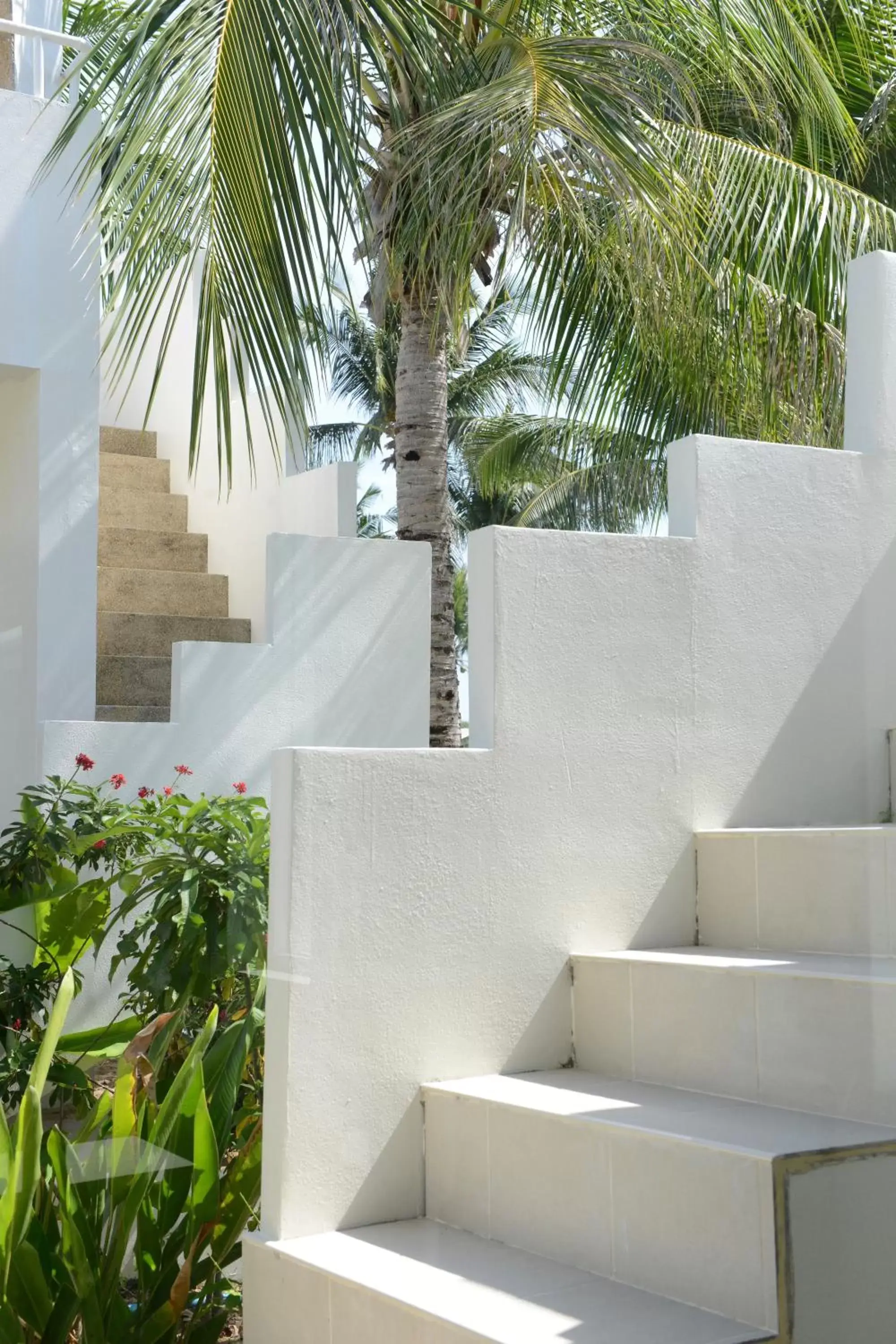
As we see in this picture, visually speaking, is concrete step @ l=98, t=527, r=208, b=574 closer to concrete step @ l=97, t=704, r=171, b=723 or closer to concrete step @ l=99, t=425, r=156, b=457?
concrete step @ l=99, t=425, r=156, b=457

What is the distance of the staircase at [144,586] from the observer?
2.87 meters

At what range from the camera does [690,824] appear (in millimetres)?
3312

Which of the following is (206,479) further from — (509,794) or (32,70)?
(32,70)

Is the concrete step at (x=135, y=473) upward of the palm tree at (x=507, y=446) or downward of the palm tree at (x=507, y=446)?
downward

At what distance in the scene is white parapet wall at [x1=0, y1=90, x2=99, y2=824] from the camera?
10.1ft

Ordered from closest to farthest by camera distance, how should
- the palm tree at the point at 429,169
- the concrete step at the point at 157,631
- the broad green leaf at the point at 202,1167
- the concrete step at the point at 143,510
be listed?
the broad green leaf at the point at 202,1167
the concrete step at the point at 157,631
the palm tree at the point at 429,169
the concrete step at the point at 143,510

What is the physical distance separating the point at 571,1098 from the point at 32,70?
268 centimetres

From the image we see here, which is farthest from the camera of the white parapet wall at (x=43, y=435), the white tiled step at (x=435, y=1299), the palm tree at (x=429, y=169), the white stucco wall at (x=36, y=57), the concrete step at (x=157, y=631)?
the white stucco wall at (x=36, y=57)

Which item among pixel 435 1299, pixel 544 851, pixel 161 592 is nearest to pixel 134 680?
pixel 161 592

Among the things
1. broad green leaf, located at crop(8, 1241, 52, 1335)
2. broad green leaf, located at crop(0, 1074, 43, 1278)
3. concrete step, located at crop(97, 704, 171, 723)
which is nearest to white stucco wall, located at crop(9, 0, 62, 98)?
concrete step, located at crop(97, 704, 171, 723)

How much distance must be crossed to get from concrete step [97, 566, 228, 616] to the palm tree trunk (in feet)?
6.27

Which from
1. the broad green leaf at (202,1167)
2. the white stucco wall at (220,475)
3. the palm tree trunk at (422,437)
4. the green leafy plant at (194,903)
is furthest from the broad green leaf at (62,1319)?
the palm tree trunk at (422,437)

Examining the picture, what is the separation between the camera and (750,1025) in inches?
107

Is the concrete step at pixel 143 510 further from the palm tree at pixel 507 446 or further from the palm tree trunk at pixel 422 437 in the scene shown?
the palm tree trunk at pixel 422 437
